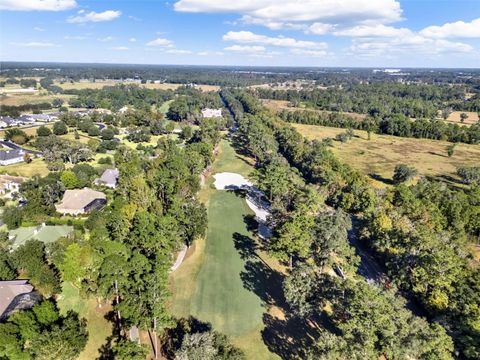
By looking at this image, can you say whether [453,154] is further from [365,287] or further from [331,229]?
[365,287]

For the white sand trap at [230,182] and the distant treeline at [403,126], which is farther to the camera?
the distant treeline at [403,126]

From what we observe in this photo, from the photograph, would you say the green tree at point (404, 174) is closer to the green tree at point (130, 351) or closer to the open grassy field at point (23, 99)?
the green tree at point (130, 351)

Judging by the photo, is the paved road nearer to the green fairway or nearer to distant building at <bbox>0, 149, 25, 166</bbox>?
distant building at <bbox>0, 149, 25, 166</bbox>

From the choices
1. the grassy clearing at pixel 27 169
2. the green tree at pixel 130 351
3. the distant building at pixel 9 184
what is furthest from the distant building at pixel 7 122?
the green tree at pixel 130 351

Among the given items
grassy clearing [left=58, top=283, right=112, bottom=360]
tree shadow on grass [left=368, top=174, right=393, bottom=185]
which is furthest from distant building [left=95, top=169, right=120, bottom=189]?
tree shadow on grass [left=368, top=174, right=393, bottom=185]

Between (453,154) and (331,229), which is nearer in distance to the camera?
(331,229)

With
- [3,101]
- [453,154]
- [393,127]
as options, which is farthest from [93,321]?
[3,101]
